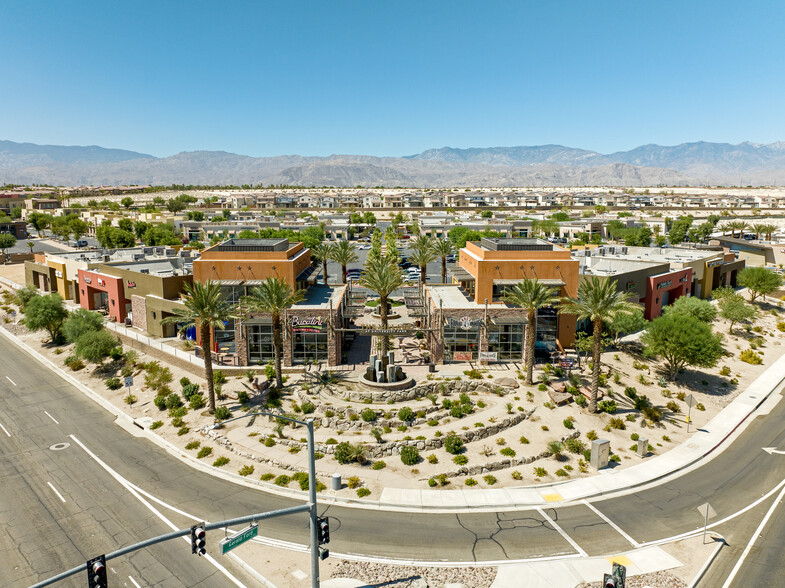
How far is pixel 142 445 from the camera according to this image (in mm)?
36812

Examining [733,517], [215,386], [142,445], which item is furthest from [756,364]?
[142,445]

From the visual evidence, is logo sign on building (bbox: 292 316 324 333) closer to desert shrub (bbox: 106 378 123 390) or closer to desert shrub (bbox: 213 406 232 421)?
desert shrub (bbox: 213 406 232 421)

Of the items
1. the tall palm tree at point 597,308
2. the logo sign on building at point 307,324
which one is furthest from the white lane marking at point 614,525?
the logo sign on building at point 307,324

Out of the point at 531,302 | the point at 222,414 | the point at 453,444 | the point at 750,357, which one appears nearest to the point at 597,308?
the point at 531,302

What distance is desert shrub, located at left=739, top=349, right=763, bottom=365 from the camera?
53688 mm

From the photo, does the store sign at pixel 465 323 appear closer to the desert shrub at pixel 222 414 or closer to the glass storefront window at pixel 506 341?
the glass storefront window at pixel 506 341

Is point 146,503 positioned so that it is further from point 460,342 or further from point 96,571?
point 460,342

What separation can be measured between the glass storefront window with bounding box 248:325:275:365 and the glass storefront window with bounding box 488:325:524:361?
21844 mm

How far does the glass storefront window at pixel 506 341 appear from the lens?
48688mm

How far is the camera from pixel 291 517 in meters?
27.5

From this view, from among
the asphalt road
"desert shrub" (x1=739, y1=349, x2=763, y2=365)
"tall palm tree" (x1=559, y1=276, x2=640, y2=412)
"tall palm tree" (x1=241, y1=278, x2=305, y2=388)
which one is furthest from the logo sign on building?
"desert shrub" (x1=739, y1=349, x2=763, y2=365)

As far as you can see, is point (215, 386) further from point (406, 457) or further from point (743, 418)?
point (743, 418)

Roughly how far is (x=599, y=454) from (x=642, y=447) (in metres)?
4.06

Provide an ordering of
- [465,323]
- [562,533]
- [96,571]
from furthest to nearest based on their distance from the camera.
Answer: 1. [465,323]
2. [562,533]
3. [96,571]
